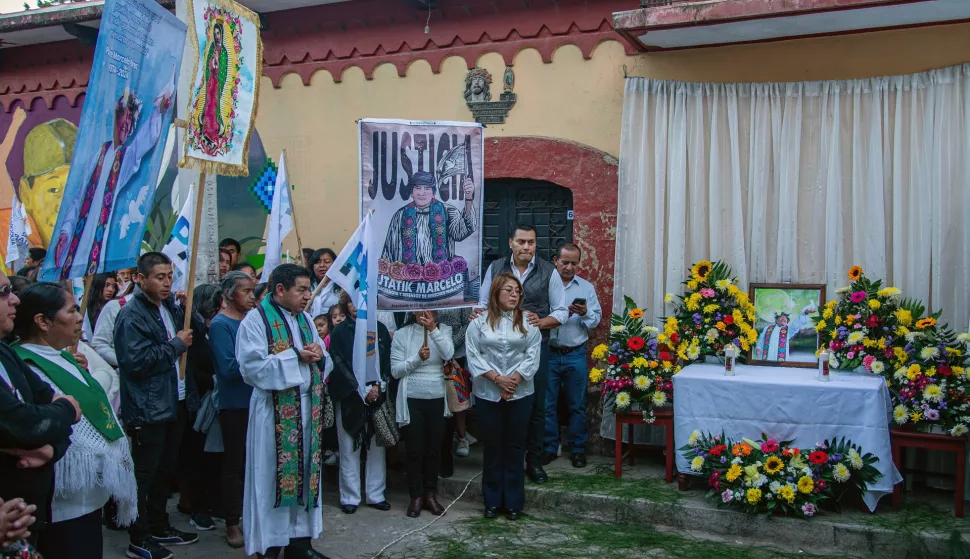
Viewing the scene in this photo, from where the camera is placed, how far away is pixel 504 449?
258 inches

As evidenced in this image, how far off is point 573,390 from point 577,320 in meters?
0.61

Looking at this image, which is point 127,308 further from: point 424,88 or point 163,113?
point 424,88

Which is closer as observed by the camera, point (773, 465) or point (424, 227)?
point (773, 465)

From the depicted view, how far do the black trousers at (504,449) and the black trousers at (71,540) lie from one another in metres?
3.17

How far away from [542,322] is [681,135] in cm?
219

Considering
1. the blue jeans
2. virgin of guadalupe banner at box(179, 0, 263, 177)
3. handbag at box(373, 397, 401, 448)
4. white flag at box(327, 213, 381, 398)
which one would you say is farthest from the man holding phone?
virgin of guadalupe banner at box(179, 0, 263, 177)

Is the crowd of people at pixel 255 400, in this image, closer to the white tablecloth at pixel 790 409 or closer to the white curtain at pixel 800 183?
the white curtain at pixel 800 183

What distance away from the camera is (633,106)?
797 centimetres

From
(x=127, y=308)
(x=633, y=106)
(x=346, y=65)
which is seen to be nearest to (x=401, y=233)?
(x=127, y=308)

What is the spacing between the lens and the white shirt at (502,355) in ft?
21.1

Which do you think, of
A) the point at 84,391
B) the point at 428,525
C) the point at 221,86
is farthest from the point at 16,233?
the point at 84,391

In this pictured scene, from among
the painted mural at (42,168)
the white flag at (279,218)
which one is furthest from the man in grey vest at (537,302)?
the painted mural at (42,168)

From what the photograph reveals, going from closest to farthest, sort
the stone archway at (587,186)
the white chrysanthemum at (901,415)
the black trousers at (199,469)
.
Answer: the white chrysanthemum at (901,415)
the black trousers at (199,469)
the stone archway at (587,186)

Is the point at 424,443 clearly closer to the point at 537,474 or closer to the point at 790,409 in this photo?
the point at 537,474
